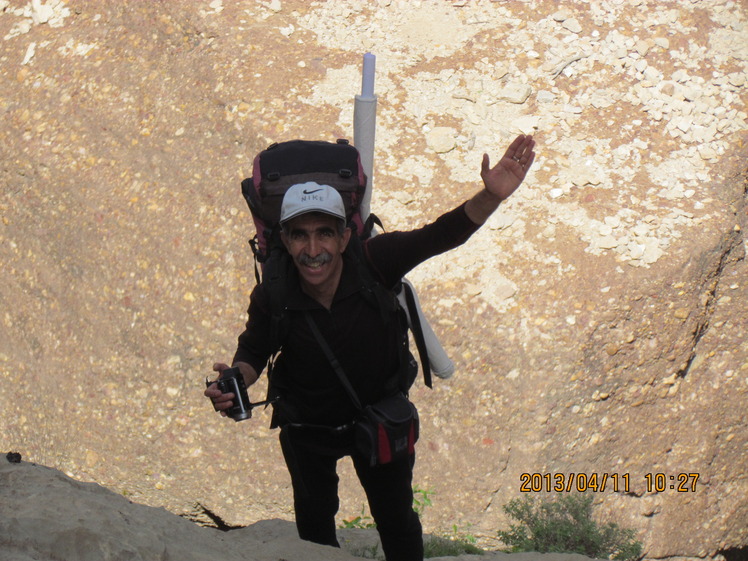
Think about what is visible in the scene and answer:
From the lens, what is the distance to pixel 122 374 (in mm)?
6477

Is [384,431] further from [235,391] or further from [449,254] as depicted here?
[449,254]

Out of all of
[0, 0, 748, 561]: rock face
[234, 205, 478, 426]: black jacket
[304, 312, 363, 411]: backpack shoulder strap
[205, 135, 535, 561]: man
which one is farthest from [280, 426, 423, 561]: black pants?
[0, 0, 748, 561]: rock face

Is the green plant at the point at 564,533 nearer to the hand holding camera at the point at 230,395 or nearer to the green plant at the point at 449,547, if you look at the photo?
the green plant at the point at 449,547

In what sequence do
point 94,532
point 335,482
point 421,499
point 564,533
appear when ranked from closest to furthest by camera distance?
1. point 94,532
2. point 335,482
3. point 564,533
4. point 421,499

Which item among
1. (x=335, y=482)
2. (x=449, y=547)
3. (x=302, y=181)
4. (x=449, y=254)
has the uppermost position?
(x=302, y=181)

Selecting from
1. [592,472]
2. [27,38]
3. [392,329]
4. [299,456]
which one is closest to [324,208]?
[392,329]

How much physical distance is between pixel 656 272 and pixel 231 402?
4247 millimetres

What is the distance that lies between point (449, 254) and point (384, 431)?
11.2 ft

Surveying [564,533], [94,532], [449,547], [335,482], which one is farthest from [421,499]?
[94,532]

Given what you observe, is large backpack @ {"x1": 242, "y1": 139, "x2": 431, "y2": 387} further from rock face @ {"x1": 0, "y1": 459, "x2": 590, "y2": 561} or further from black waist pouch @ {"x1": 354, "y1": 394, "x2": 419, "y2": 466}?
rock face @ {"x1": 0, "y1": 459, "x2": 590, "y2": 561}

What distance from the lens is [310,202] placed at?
2943 millimetres
